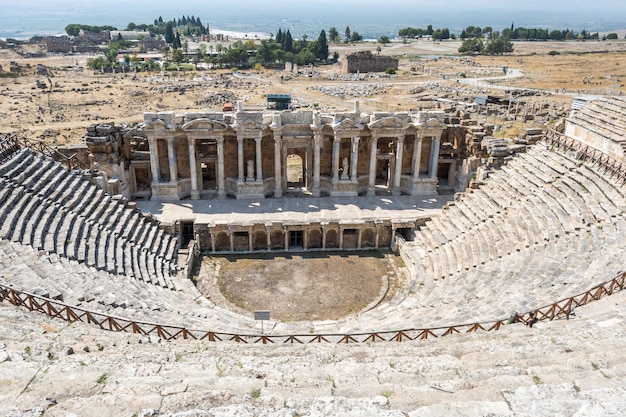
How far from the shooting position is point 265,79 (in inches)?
3765

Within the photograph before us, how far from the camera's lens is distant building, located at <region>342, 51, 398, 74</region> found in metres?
103

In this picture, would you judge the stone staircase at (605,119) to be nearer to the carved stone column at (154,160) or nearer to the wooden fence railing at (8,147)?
→ the carved stone column at (154,160)

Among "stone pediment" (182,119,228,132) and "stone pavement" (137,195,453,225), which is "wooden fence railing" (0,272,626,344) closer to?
"stone pavement" (137,195,453,225)

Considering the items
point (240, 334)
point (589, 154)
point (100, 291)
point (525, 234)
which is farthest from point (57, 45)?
point (240, 334)

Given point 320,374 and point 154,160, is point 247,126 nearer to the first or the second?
point 154,160

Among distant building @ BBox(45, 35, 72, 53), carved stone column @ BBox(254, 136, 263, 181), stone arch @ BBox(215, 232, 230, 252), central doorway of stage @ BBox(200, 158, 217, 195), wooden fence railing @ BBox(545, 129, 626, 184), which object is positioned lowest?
stone arch @ BBox(215, 232, 230, 252)

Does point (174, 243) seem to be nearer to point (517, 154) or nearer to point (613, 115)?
point (517, 154)

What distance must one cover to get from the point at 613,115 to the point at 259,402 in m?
23.8

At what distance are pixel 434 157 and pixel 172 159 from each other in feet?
51.6

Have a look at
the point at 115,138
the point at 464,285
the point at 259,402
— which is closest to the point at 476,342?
the point at 259,402

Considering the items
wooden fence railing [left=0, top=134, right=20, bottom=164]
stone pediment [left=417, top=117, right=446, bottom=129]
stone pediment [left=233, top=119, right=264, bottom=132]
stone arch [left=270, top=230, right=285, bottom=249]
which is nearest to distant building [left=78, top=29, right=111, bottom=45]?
stone pediment [left=233, top=119, right=264, bottom=132]

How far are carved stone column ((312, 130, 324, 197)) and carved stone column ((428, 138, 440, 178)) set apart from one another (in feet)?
22.5

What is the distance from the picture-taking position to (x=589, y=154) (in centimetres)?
2306

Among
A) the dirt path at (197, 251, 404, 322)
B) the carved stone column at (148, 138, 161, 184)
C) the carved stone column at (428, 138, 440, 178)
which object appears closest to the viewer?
the dirt path at (197, 251, 404, 322)
